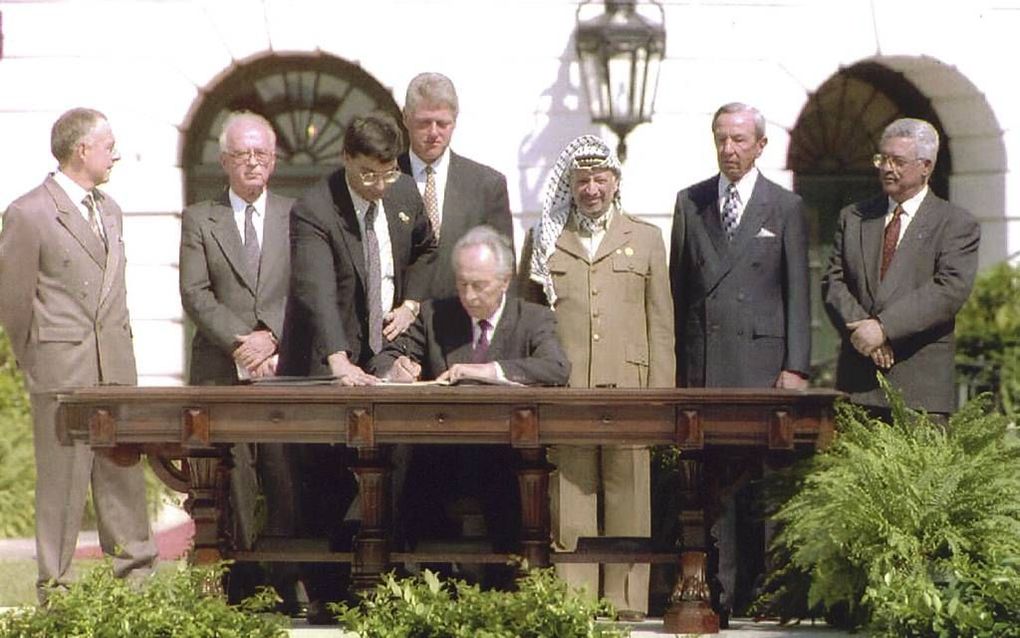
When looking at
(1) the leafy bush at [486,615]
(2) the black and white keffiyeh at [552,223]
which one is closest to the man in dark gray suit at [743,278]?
(2) the black and white keffiyeh at [552,223]

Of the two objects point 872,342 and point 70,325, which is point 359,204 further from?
point 872,342

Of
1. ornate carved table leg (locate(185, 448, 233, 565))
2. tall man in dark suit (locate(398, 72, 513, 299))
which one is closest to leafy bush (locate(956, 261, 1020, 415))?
tall man in dark suit (locate(398, 72, 513, 299))

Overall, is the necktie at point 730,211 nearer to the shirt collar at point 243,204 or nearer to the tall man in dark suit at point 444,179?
the tall man in dark suit at point 444,179

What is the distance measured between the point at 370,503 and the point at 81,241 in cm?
192

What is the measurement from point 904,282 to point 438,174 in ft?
6.23

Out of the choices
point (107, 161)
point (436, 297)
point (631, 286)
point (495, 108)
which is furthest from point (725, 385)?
point (495, 108)

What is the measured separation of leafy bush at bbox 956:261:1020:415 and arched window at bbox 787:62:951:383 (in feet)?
4.19

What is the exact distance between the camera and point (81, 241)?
1019 cm

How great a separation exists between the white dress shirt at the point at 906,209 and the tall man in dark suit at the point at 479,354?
60.7 inches

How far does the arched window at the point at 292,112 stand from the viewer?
15555mm

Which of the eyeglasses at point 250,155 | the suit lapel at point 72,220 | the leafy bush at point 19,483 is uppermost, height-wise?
the eyeglasses at point 250,155

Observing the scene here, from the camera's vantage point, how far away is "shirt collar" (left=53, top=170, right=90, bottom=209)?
10.2 metres

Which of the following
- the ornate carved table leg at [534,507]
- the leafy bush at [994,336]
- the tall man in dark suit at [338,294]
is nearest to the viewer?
the ornate carved table leg at [534,507]

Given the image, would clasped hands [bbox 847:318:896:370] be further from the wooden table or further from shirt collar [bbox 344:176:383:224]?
shirt collar [bbox 344:176:383:224]
